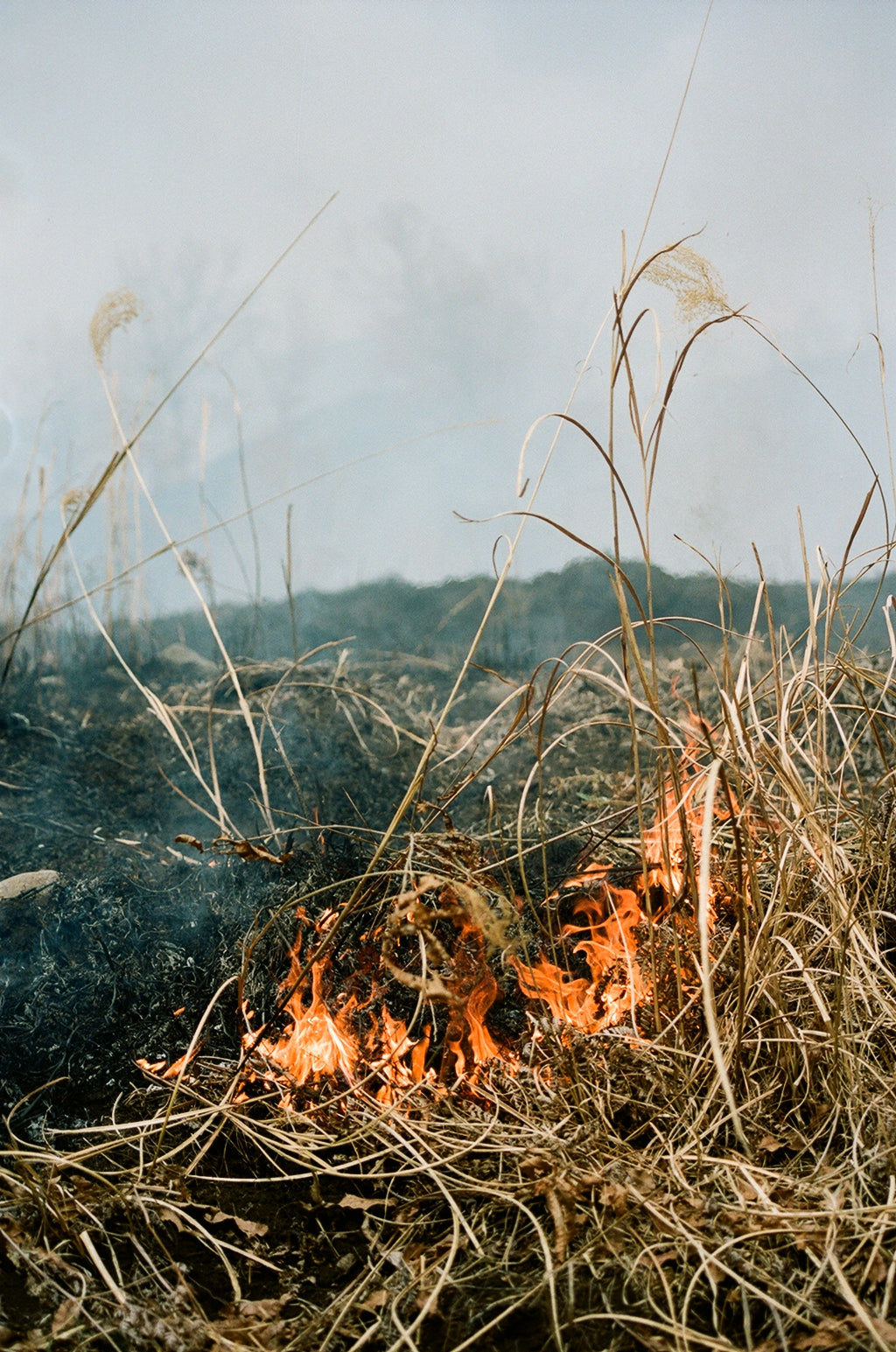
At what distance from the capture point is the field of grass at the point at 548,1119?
1.24 metres

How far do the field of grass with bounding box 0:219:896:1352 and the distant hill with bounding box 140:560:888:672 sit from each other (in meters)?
3.97

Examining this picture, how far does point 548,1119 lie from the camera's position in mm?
1633

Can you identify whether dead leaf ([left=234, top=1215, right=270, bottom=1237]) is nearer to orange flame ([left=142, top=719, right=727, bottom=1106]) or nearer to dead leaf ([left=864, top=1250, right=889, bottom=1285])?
orange flame ([left=142, top=719, right=727, bottom=1106])

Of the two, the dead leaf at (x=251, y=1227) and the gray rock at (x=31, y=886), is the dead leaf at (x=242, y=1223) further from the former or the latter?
the gray rock at (x=31, y=886)

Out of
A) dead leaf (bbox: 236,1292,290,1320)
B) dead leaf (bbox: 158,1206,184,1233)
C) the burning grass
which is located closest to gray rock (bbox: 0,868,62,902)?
the burning grass

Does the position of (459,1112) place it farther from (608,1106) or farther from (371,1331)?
(371,1331)

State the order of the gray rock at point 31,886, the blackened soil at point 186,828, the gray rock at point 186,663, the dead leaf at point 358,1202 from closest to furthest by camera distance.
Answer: the dead leaf at point 358,1202 < the blackened soil at point 186,828 < the gray rock at point 31,886 < the gray rock at point 186,663

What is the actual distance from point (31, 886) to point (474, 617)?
5.36 meters

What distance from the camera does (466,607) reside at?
7426 mm

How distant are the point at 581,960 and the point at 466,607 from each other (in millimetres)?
5439

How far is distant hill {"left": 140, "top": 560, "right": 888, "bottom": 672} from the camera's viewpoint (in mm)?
6191

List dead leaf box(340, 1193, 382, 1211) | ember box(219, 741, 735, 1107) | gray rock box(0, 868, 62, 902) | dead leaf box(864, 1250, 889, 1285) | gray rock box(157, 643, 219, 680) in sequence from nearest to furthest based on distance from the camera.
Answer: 1. dead leaf box(864, 1250, 889, 1285)
2. dead leaf box(340, 1193, 382, 1211)
3. ember box(219, 741, 735, 1107)
4. gray rock box(0, 868, 62, 902)
5. gray rock box(157, 643, 219, 680)

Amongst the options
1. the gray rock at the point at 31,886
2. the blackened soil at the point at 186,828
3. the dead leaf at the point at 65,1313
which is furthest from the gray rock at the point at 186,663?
the dead leaf at the point at 65,1313

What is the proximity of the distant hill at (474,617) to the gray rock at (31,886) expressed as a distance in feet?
10.8
